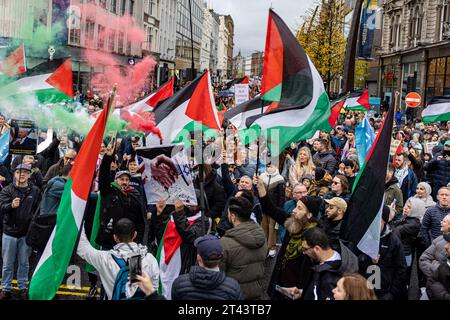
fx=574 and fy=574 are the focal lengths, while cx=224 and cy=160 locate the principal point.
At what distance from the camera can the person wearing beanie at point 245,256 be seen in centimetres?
510

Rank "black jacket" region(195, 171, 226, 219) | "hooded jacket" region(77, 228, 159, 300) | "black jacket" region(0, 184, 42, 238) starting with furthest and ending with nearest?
"black jacket" region(195, 171, 226, 219)
"black jacket" region(0, 184, 42, 238)
"hooded jacket" region(77, 228, 159, 300)

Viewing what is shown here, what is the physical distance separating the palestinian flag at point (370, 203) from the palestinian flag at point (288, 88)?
80.9 inches

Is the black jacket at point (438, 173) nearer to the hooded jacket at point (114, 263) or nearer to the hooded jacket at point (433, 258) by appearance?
the hooded jacket at point (433, 258)

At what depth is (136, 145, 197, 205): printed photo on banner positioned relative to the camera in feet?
20.6

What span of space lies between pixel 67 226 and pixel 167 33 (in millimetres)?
69908

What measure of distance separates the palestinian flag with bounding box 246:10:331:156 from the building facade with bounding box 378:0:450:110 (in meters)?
28.9

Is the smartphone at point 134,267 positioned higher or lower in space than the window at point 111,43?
lower

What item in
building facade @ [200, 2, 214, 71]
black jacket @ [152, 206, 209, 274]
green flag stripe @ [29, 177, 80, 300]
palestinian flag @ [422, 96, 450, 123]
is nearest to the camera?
green flag stripe @ [29, 177, 80, 300]

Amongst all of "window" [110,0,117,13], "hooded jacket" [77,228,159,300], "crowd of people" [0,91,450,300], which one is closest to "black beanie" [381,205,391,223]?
"crowd of people" [0,91,450,300]

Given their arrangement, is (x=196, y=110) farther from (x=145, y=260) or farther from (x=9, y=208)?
(x=145, y=260)

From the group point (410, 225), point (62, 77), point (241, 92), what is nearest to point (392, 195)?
point (410, 225)

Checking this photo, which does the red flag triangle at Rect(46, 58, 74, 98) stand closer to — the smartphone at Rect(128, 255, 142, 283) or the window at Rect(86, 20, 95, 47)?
the smartphone at Rect(128, 255, 142, 283)

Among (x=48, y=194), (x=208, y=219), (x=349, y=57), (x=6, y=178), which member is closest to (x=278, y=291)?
(x=208, y=219)

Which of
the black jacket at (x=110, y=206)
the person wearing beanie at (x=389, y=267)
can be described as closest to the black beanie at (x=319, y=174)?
the black jacket at (x=110, y=206)
